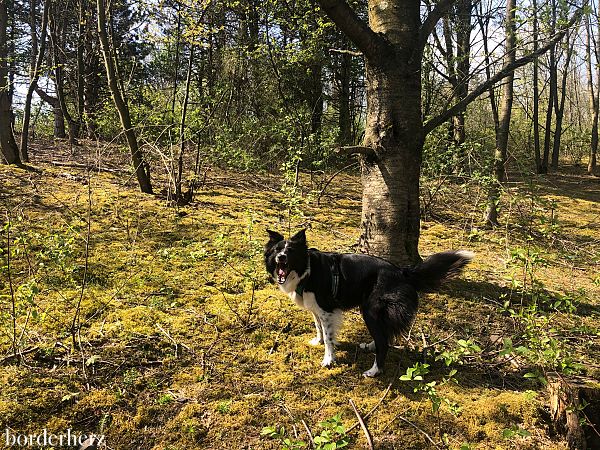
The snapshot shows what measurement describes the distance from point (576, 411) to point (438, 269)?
134 cm

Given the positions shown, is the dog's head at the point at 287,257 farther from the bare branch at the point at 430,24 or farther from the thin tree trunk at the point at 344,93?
the thin tree trunk at the point at 344,93

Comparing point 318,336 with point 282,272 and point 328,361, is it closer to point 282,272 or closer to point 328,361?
point 328,361

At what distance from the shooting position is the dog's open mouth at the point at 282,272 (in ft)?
11.7

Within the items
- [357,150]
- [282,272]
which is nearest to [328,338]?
[282,272]

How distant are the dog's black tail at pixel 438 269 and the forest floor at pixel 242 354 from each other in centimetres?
45

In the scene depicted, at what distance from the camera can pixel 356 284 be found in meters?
3.61

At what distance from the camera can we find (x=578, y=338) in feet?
12.9

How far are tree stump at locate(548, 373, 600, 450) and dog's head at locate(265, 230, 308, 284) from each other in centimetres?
212

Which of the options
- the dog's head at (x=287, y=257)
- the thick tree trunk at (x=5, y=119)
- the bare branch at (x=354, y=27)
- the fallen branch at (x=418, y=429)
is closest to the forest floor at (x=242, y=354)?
the fallen branch at (x=418, y=429)

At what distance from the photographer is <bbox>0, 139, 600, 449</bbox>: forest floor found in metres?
2.81

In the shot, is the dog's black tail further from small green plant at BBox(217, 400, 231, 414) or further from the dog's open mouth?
small green plant at BBox(217, 400, 231, 414)

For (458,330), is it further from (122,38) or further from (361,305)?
(122,38)

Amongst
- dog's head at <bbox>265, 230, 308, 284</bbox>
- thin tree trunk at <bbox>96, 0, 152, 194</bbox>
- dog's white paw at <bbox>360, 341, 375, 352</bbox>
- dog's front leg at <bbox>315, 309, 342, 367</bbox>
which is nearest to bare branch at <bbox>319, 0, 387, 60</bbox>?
dog's head at <bbox>265, 230, 308, 284</bbox>

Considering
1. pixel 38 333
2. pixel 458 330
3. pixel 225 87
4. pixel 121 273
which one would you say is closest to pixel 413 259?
pixel 458 330
